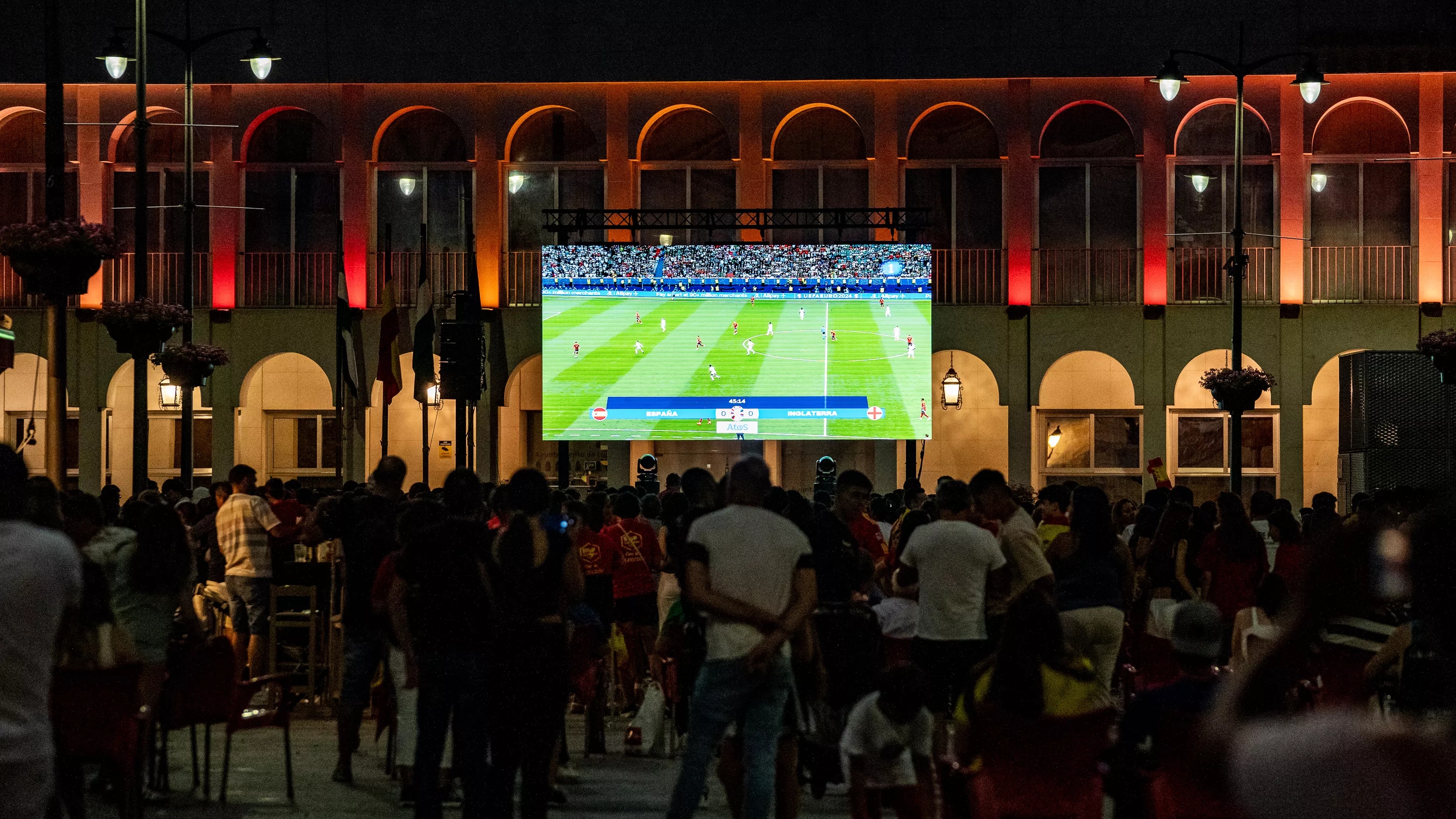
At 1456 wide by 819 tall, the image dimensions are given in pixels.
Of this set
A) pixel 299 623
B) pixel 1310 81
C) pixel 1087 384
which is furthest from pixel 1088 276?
pixel 299 623

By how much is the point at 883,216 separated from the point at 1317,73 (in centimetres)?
703

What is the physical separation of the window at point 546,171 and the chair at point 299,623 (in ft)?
48.5

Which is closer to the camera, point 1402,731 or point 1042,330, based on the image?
point 1402,731

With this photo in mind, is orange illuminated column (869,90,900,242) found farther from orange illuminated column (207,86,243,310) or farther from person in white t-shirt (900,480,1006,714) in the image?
person in white t-shirt (900,480,1006,714)

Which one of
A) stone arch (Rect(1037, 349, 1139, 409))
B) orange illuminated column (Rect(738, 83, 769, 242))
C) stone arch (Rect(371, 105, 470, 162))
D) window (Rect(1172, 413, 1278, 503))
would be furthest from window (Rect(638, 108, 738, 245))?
window (Rect(1172, 413, 1278, 503))

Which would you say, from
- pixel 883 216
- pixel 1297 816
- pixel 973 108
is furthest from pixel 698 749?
pixel 973 108

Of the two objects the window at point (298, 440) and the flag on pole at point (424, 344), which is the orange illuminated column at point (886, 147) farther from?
the window at point (298, 440)

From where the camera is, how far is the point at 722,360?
24.8 metres

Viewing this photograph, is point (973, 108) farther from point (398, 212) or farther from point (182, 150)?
point (182, 150)

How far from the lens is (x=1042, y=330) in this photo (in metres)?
26.8

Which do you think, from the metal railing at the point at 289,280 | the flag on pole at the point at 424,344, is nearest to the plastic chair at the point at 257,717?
the flag on pole at the point at 424,344

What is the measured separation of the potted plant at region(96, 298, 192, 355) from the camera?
15.6 metres

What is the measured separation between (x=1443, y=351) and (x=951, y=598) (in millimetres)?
11863

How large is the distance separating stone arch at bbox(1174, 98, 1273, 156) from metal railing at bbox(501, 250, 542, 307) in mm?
10967
